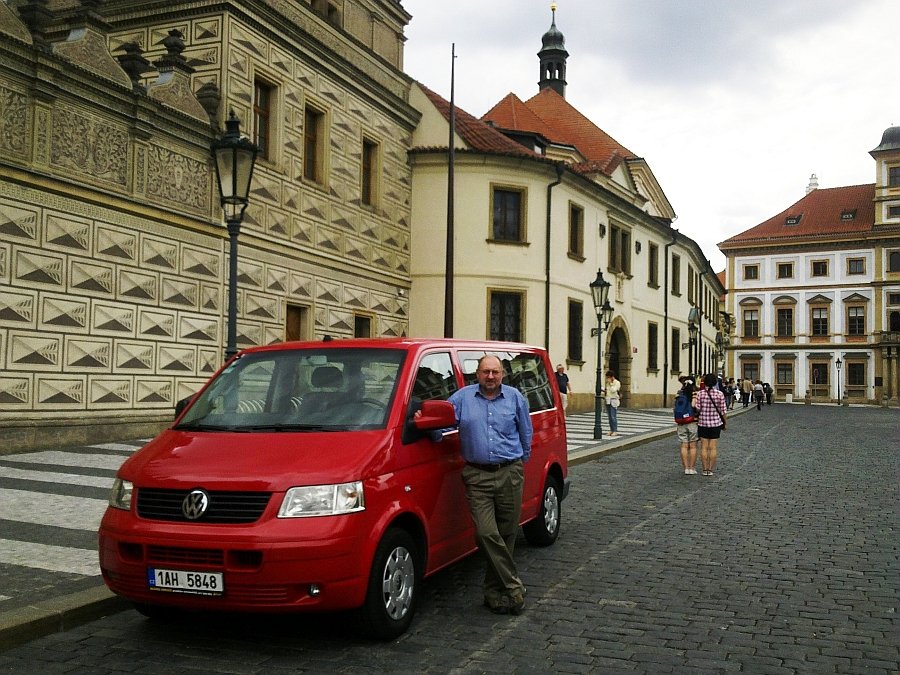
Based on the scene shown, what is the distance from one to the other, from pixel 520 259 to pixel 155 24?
554 inches

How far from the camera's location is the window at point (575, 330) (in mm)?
32438

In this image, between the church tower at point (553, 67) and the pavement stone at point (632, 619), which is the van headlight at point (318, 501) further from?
the church tower at point (553, 67)

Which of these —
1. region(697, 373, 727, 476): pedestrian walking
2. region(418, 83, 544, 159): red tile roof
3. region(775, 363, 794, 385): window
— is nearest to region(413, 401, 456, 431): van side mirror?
region(697, 373, 727, 476): pedestrian walking

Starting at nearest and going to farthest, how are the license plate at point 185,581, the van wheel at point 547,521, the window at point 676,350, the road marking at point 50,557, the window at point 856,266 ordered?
the license plate at point 185,581
the road marking at point 50,557
the van wheel at point 547,521
the window at point 676,350
the window at point 856,266

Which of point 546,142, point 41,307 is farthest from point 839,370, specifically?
point 41,307

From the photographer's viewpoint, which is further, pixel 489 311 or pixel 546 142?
pixel 546 142

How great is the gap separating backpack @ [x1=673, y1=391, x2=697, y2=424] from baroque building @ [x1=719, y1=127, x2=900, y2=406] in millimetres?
64143

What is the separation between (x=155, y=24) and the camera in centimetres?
1975

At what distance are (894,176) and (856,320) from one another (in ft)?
39.5

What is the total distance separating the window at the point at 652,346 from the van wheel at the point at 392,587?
35750 mm

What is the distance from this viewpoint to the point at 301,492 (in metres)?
4.97

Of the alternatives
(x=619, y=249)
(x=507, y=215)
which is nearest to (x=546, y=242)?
(x=507, y=215)

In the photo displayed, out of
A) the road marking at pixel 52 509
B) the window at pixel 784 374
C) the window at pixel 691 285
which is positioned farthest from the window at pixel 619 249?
the window at pixel 784 374

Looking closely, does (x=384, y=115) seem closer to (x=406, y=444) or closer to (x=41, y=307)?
(x=41, y=307)
